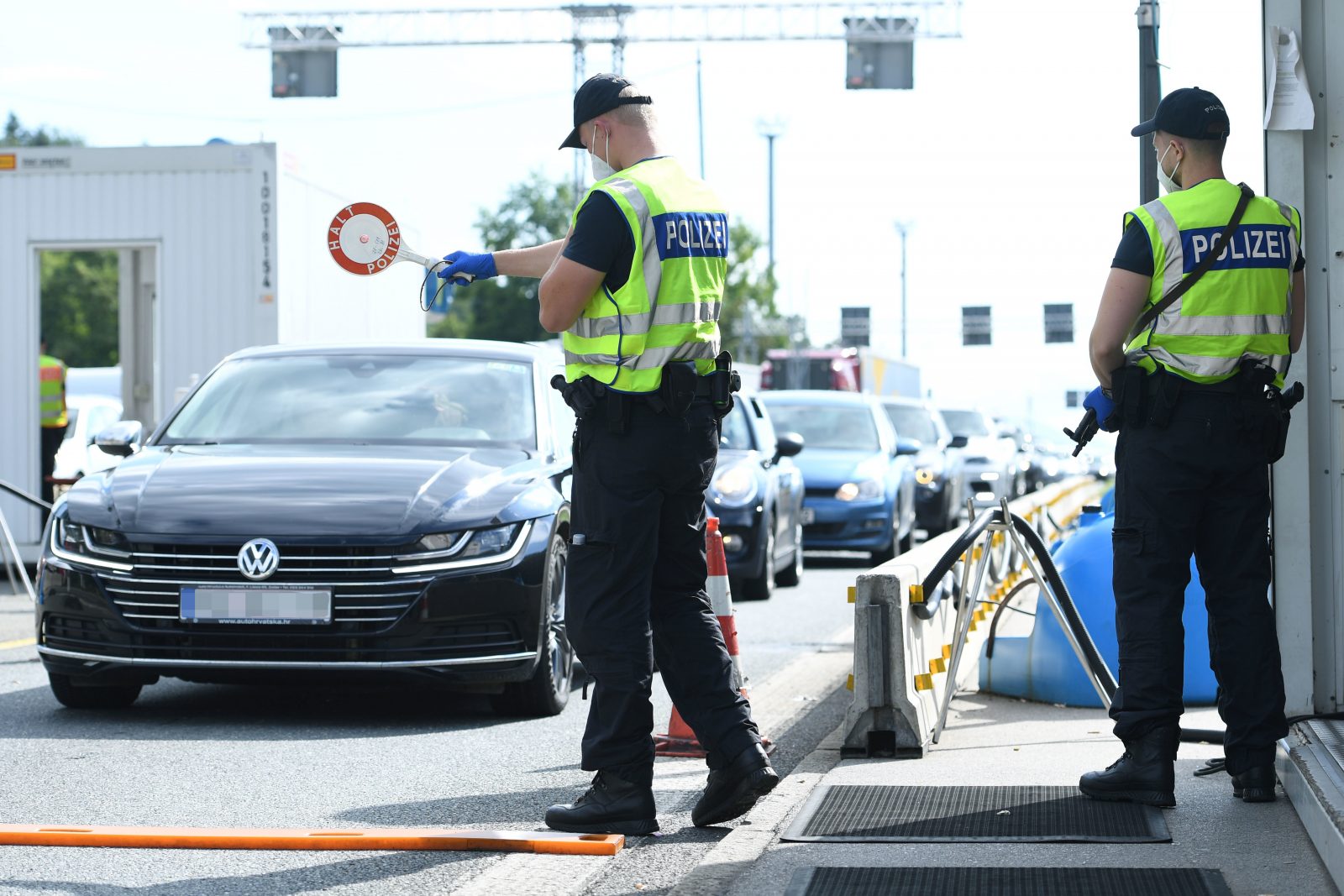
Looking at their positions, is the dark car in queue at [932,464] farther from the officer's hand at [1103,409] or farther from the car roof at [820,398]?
the officer's hand at [1103,409]

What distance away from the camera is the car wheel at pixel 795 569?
1510 cm

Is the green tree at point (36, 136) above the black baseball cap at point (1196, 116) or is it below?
above

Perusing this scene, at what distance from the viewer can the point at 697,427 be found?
512 centimetres

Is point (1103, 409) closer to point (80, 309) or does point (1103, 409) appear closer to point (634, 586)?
point (634, 586)

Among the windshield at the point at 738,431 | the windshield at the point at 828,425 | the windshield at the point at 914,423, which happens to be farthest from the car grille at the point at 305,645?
the windshield at the point at 914,423

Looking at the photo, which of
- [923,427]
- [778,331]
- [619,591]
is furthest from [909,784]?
[778,331]

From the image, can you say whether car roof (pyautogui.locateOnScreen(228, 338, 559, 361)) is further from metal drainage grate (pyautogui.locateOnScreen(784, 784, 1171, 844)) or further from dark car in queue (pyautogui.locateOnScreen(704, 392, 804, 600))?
dark car in queue (pyautogui.locateOnScreen(704, 392, 804, 600))

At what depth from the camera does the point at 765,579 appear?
13633 millimetres

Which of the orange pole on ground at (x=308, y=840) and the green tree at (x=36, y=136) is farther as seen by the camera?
the green tree at (x=36, y=136)

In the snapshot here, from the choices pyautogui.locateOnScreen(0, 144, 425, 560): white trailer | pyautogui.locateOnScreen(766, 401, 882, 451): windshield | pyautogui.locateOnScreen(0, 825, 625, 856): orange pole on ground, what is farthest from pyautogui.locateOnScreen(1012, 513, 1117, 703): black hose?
pyautogui.locateOnScreen(766, 401, 882, 451): windshield

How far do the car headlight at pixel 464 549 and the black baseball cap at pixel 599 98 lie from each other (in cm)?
233

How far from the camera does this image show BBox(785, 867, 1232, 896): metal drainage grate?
4.36m

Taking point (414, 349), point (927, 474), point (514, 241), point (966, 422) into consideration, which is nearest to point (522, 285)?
point (514, 241)

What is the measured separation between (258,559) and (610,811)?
94.9 inches
